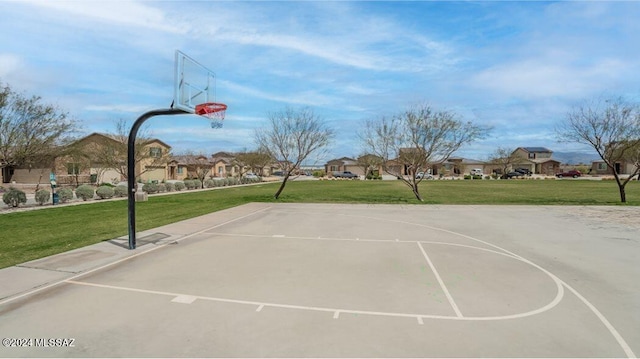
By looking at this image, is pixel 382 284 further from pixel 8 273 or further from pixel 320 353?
pixel 8 273

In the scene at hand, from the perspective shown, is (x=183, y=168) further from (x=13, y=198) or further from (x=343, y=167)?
(x=13, y=198)

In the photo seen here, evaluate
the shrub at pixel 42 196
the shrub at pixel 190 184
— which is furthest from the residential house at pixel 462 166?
the shrub at pixel 42 196

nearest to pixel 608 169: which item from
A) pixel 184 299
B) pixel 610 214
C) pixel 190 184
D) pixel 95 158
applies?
pixel 610 214

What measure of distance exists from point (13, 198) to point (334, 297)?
21.8 m

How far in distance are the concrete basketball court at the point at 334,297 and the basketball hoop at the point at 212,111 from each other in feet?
12.8

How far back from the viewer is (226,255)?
8.94 meters

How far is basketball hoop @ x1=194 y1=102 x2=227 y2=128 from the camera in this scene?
973cm

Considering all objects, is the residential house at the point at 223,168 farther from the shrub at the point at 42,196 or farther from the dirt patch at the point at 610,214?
the dirt patch at the point at 610,214

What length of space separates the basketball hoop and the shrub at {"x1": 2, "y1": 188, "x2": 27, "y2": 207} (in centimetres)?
1618

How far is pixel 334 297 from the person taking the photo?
604 cm

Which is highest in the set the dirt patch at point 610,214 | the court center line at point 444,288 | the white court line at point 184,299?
the dirt patch at point 610,214

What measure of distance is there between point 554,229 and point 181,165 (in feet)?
198

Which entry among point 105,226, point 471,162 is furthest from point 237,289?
point 471,162

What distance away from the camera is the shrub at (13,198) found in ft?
61.1
